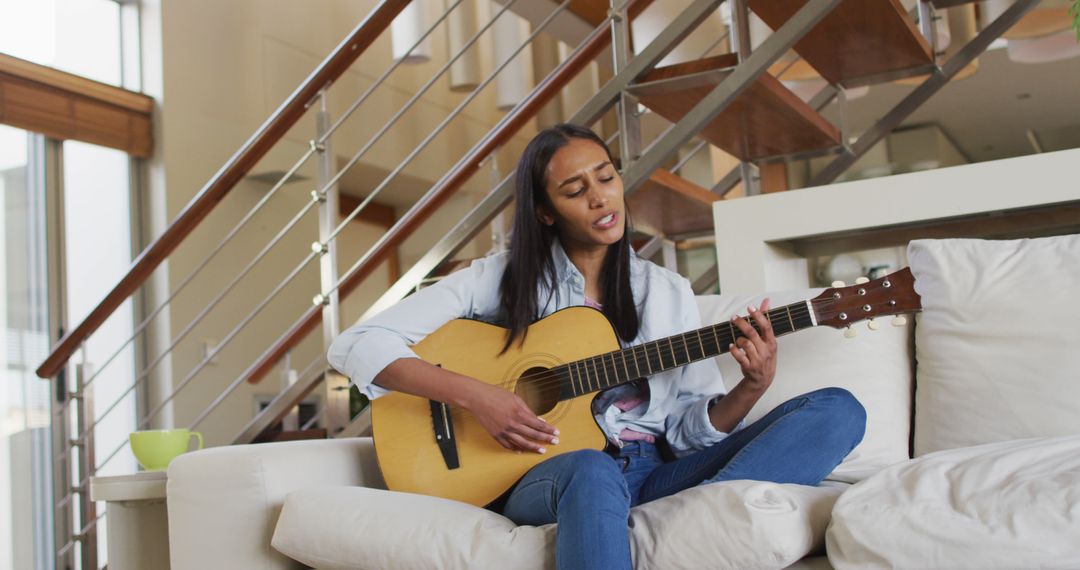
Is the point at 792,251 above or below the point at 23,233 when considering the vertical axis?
below

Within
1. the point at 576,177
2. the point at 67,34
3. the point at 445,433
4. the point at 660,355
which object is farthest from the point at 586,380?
the point at 67,34

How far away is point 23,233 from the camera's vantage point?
402cm

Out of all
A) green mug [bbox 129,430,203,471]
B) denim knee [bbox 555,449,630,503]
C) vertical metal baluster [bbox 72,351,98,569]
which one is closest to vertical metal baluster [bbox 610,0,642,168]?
green mug [bbox 129,430,203,471]

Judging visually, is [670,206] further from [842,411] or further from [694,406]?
[842,411]

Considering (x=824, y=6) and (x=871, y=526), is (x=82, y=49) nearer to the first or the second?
(x=824, y=6)

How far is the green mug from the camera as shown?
2.17m

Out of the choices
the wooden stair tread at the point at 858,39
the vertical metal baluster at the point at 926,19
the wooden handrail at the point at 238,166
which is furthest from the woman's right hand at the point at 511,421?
the vertical metal baluster at the point at 926,19

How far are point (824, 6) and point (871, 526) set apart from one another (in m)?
1.49

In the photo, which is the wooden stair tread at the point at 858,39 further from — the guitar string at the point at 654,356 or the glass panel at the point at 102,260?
the glass panel at the point at 102,260

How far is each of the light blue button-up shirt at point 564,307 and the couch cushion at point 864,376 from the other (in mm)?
113

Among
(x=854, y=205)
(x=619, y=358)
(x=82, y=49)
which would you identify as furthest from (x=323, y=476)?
(x=82, y=49)

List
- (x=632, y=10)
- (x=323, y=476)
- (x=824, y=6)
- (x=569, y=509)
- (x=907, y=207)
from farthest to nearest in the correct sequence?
(x=632, y=10)
(x=824, y=6)
(x=907, y=207)
(x=323, y=476)
(x=569, y=509)

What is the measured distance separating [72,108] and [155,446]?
238 cm

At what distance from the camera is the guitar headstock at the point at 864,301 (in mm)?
1561
